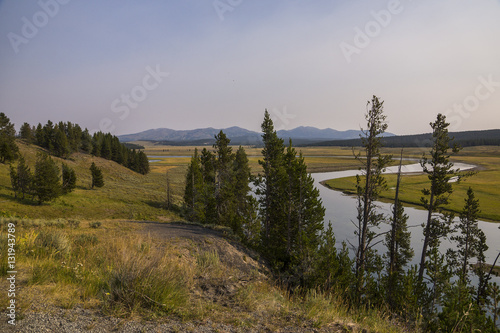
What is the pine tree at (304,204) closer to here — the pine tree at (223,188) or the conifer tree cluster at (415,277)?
the conifer tree cluster at (415,277)

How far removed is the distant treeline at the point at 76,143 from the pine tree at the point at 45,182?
166 feet

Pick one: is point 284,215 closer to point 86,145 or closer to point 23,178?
point 23,178

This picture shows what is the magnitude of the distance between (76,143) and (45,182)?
64289mm

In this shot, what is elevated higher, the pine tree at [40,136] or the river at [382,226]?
the pine tree at [40,136]

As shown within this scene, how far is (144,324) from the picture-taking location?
13.1 ft

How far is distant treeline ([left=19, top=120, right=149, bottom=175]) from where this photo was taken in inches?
3177

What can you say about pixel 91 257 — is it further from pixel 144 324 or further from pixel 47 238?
pixel 144 324

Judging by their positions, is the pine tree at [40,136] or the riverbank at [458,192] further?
the pine tree at [40,136]

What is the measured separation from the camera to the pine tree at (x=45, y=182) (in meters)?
36.4

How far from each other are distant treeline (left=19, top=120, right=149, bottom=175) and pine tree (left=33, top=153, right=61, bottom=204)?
50.5m

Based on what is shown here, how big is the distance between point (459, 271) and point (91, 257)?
28.8 meters

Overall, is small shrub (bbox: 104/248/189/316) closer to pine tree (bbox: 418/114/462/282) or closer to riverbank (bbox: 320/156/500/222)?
pine tree (bbox: 418/114/462/282)

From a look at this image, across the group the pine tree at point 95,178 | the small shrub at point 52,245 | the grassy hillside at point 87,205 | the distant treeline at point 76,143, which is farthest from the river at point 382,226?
the distant treeline at point 76,143

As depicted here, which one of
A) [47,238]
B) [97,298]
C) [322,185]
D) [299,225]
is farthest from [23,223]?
[322,185]
